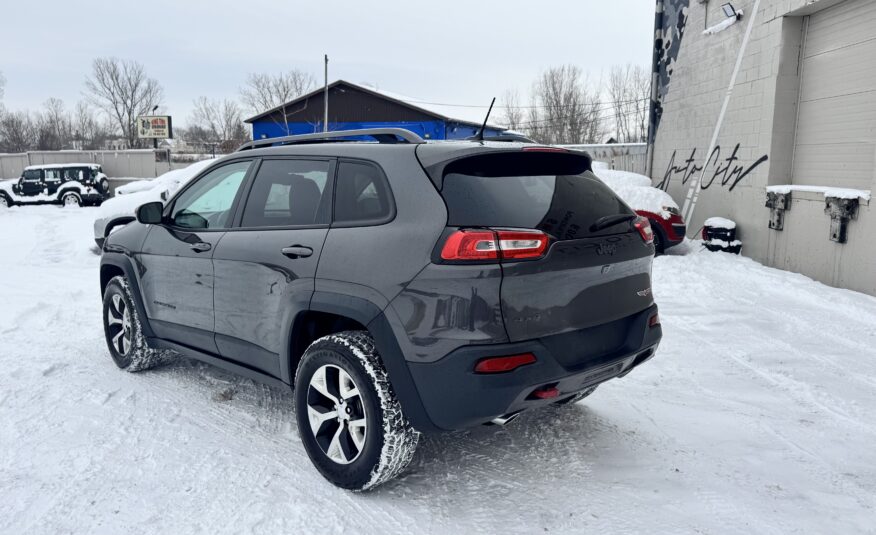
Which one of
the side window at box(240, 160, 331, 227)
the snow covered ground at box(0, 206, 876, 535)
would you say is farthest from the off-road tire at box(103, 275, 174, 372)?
the side window at box(240, 160, 331, 227)

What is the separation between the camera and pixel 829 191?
8.14 meters

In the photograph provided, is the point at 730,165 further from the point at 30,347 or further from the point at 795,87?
the point at 30,347

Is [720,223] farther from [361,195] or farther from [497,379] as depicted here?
[497,379]

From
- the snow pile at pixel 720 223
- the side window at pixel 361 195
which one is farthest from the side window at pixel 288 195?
the snow pile at pixel 720 223

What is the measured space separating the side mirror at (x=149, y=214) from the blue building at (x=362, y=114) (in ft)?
98.2

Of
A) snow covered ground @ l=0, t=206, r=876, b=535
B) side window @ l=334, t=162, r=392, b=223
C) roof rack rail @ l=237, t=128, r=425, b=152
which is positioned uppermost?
roof rack rail @ l=237, t=128, r=425, b=152

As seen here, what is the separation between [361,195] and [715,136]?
9865 mm

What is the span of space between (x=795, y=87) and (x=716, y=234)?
2.44 meters

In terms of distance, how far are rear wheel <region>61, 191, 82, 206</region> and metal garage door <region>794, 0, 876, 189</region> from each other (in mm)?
A: 24250

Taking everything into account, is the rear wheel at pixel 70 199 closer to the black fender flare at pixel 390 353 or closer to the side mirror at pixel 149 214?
the side mirror at pixel 149 214

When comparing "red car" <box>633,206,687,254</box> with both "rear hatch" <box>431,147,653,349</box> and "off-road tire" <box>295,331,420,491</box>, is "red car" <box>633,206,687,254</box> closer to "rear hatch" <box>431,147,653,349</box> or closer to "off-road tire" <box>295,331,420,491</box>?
"rear hatch" <box>431,147,653,349</box>

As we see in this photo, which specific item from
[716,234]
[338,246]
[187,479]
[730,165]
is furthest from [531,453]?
[730,165]

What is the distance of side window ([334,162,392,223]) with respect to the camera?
10.0 ft

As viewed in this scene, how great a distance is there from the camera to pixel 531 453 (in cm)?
352
